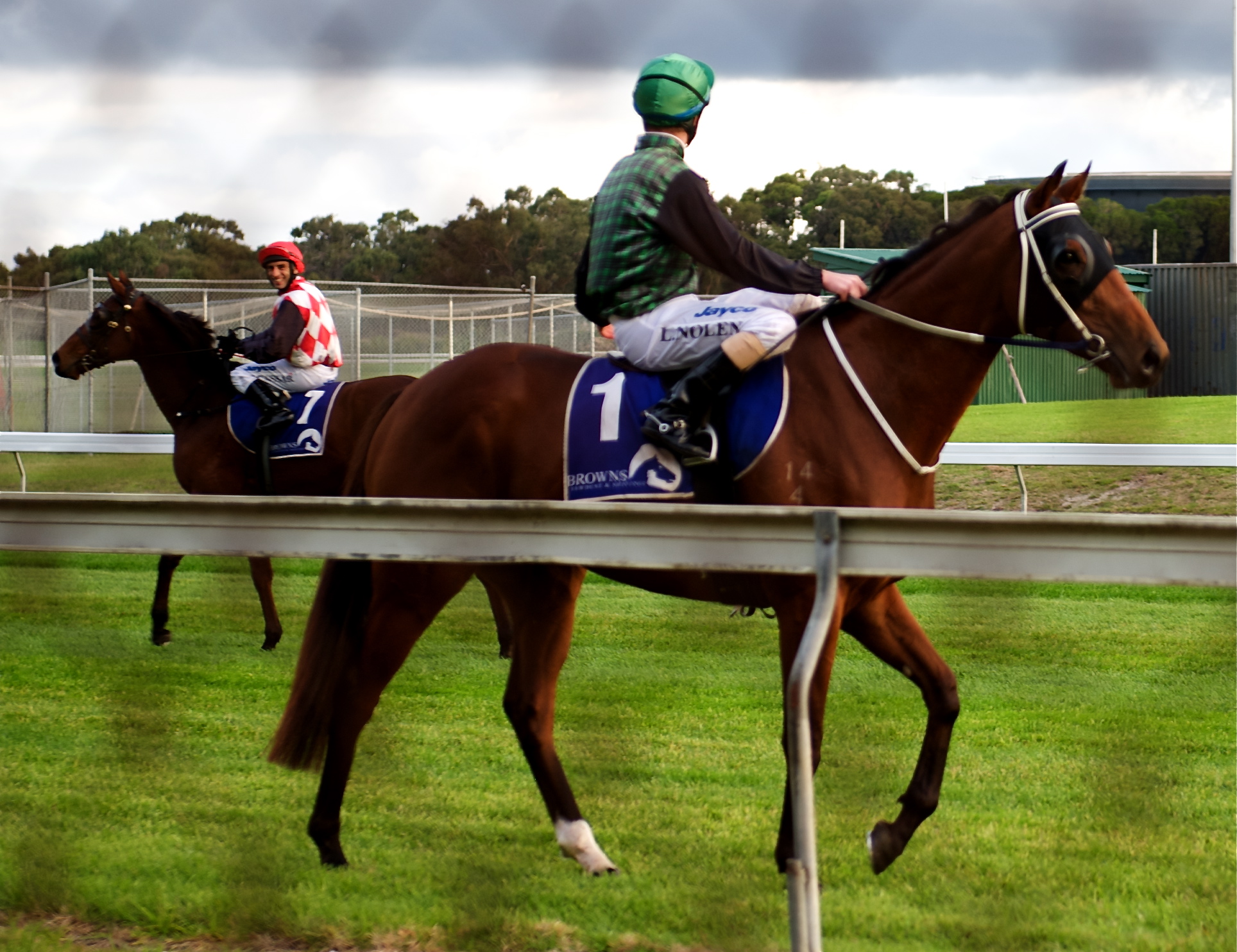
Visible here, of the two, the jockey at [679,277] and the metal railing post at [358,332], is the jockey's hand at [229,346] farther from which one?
the metal railing post at [358,332]

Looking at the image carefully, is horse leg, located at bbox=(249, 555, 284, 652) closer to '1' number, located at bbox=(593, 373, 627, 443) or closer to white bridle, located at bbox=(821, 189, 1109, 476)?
'1' number, located at bbox=(593, 373, 627, 443)

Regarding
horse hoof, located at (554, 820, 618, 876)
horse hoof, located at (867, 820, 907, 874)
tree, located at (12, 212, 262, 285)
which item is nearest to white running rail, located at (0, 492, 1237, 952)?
horse hoof, located at (867, 820, 907, 874)

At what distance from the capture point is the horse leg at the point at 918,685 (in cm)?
380

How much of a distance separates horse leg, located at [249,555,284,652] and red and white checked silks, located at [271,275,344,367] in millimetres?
1140

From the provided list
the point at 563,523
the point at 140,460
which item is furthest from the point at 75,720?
the point at 140,460

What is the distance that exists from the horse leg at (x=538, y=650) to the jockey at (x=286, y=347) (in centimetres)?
357

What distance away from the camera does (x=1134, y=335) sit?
404 centimetres

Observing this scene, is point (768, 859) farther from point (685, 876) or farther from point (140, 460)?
point (140, 460)

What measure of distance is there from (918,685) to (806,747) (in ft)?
4.56

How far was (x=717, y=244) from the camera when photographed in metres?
4.04

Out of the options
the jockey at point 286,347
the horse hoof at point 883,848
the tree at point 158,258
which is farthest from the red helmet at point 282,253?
the tree at point 158,258

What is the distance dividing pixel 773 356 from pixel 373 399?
3.77m

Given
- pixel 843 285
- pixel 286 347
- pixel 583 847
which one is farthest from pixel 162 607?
pixel 843 285

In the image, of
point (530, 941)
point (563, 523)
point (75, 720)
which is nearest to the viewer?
point (563, 523)
